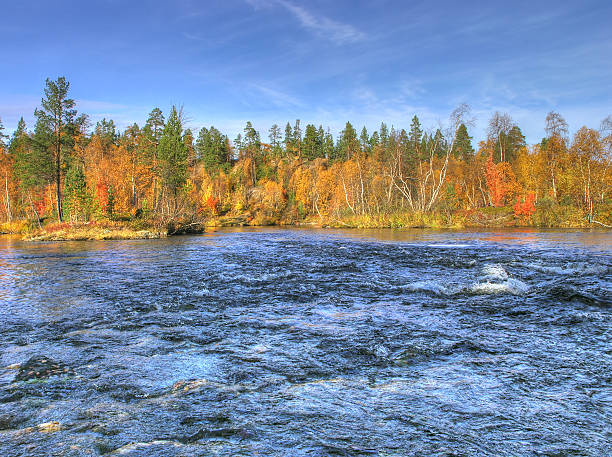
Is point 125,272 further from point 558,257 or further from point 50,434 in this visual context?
point 558,257

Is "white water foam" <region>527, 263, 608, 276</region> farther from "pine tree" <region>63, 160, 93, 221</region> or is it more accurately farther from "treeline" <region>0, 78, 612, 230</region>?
"pine tree" <region>63, 160, 93, 221</region>

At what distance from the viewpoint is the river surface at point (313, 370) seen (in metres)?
3.25

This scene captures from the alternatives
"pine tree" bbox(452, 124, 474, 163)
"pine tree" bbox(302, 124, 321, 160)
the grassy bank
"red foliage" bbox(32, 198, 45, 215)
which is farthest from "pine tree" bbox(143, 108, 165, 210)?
"pine tree" bbox(452, 124, 474, 163)

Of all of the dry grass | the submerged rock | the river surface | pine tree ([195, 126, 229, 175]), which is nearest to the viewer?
the river surface

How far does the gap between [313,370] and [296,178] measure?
8129 cm

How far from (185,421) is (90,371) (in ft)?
6.57

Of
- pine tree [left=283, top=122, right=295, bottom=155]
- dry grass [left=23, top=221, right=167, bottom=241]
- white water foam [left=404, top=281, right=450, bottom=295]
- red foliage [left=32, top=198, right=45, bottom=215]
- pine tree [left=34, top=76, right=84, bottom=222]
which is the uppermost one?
pine tree [left=283, top=122, right=295, bottom=155]

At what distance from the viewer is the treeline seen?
1682 inches

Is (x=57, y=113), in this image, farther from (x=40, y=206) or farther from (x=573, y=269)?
(x=573, y=269)

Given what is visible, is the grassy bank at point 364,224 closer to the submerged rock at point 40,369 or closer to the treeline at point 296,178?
the treeline at point 296,178

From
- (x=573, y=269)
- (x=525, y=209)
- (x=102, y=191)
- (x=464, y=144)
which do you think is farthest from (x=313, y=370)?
(x=464, y=144)

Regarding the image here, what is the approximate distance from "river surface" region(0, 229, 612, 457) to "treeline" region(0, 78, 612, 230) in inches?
1245

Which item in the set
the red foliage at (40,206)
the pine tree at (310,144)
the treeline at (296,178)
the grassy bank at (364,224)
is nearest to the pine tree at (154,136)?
the treeline at (296,178)

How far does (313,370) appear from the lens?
4.80 m
